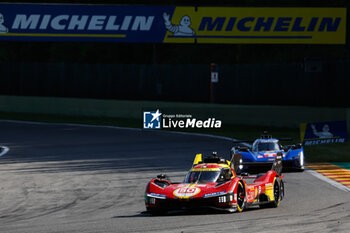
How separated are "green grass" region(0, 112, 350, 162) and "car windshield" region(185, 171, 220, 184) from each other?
459 inches

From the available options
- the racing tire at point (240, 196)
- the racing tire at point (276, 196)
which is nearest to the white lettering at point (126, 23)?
the racing tire at point (276, 196)

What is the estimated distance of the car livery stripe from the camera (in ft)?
70.1

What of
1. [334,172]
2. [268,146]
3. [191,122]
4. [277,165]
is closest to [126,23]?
[191,122]

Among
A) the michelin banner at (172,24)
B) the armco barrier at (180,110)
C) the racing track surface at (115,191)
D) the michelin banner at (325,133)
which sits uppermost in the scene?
the michelin banner at (172,24)

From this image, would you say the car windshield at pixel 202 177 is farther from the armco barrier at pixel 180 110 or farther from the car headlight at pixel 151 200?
the armco barrier at pixel 180 110

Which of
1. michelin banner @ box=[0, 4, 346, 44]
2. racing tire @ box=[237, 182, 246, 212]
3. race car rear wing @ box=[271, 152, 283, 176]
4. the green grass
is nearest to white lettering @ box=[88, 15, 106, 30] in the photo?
michelin banner @ box=[0, 4, 346, 44]

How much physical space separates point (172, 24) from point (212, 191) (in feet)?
102

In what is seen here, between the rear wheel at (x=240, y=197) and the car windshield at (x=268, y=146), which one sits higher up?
the car windshield at (x=268, y=146)

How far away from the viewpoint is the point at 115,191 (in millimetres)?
18812

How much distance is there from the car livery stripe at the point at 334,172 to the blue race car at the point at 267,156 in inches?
34.4

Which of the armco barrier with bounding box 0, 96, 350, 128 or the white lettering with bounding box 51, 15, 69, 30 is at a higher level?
the white lettering with bounding box 51, 15, 69, 30

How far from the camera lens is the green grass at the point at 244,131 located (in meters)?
28.3

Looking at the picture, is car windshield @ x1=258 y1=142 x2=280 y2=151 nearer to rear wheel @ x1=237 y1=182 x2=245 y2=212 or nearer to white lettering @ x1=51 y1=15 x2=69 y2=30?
rear wheel @ x1=237 y1=182 x2=245 y2=212

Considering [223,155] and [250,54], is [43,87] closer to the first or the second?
[250,54]
